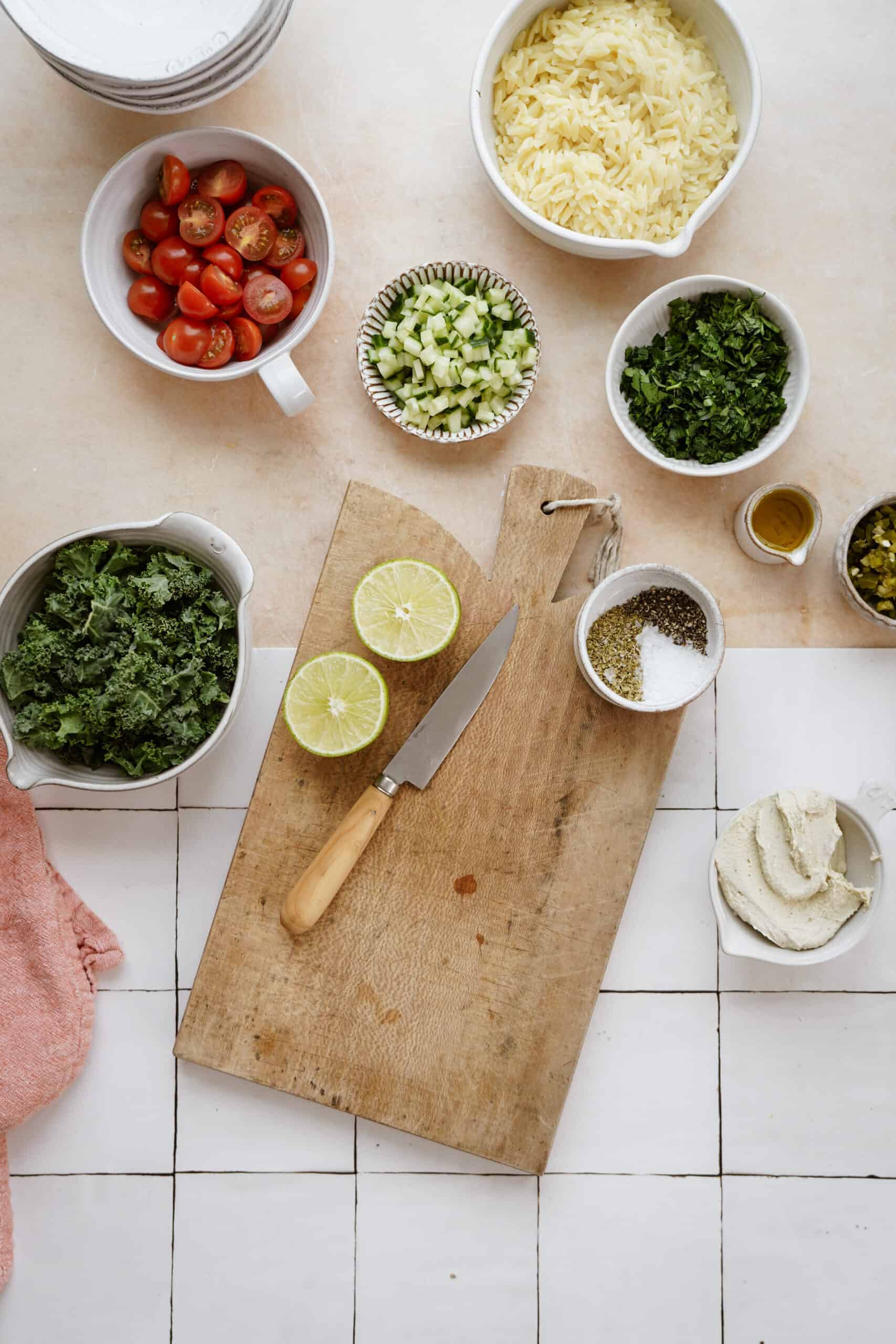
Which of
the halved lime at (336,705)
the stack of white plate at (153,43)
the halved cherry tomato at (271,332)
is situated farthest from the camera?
the halved cherry tomato at (271,332)

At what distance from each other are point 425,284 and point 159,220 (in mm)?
423

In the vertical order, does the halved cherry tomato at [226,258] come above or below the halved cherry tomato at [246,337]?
above

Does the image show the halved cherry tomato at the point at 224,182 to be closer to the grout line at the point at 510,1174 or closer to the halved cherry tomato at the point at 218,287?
the halved cherry tomato at the point at 218,287

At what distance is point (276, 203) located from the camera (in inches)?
58.2

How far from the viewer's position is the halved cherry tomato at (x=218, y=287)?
1441 mm

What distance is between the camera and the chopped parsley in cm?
147

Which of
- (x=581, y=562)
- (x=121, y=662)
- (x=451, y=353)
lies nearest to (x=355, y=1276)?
(x=121, y=662)

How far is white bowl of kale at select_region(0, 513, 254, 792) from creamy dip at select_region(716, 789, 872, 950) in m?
0.81

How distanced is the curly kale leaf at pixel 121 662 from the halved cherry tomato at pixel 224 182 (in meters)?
0.57

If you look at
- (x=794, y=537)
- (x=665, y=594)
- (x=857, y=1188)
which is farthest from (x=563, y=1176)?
(x=794, y=537)

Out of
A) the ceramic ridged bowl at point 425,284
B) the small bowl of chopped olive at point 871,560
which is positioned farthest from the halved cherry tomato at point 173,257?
the small bowl of chopped olive at point 871,560

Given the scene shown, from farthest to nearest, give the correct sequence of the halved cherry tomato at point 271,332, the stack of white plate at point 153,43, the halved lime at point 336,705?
the halved cherry tomato at point 271,332 → the halved lime at point 336,705 → the stack of white plate at point 153,43

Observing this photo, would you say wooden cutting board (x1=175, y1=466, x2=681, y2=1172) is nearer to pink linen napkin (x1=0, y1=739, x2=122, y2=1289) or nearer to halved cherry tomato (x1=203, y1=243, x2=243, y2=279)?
pink linen napkin (x1=0, y1=739, x2=122, y2=1289)

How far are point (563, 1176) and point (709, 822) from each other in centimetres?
65
